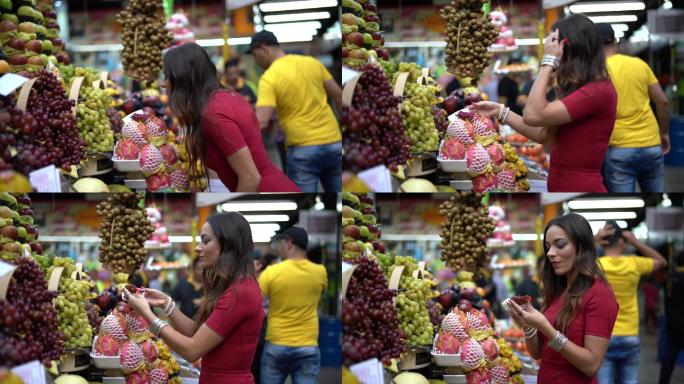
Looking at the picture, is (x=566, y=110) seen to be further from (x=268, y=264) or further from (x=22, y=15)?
(x=22, y=15)

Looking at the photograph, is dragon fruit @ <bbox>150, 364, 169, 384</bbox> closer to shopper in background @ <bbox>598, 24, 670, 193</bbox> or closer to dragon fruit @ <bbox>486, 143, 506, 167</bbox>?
dragon fruit @ <bbox>486, 143, 506, 167</bbox>

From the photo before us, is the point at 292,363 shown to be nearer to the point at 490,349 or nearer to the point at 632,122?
the point at 490,349

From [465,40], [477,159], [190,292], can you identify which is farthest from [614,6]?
[190,292]

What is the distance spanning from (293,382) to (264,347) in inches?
7.6

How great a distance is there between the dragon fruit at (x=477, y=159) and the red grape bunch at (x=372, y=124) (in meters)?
0.28

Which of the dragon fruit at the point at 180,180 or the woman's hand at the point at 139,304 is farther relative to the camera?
the dragon fruit at the point at 180,180

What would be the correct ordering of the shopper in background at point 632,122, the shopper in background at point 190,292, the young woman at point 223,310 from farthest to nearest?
the shopper in background at point 190,292
the shopper in background at point 632,122
the young woman at point 223,310

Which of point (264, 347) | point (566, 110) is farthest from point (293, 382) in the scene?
point (566, 110)

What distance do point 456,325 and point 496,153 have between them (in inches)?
28.7

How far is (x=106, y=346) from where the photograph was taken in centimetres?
468

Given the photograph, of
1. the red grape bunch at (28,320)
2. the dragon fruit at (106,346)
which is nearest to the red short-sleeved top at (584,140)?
the dragon fruit at (106,346)

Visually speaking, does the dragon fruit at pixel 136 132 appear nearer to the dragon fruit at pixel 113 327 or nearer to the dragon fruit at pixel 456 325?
the dragon fruit at pixel 113 327

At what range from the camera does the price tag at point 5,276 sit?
4441mm

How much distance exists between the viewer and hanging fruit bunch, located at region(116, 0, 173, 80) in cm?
469
